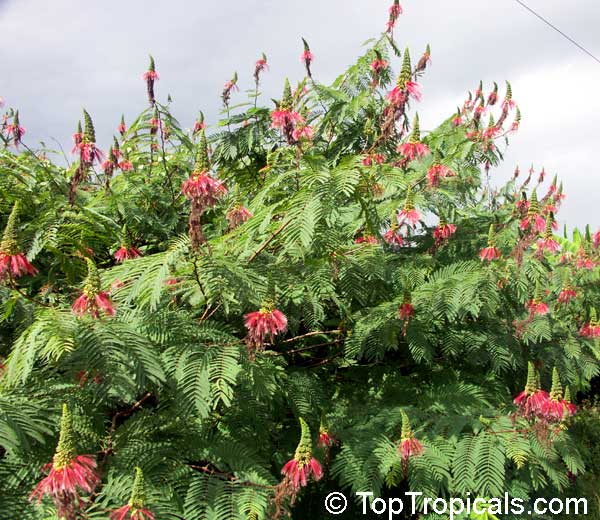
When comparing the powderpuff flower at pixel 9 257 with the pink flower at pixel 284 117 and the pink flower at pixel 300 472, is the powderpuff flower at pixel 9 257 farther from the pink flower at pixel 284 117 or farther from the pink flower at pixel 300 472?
the pink flower at pixel 284 117

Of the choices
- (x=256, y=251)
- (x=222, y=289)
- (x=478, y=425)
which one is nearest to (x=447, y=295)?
(x=478, y=425)

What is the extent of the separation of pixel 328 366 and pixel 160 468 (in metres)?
1.76

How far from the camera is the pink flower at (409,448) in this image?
2902mm

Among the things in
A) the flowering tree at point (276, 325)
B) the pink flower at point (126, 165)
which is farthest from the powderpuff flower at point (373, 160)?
the pink flower at point (126, 165)

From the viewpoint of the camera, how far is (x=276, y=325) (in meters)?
2.45

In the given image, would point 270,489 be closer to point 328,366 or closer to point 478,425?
point 478,425

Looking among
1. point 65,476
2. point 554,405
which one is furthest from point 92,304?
point 554,405

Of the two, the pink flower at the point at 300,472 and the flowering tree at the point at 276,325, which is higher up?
the flowering tree at the point at 276,325

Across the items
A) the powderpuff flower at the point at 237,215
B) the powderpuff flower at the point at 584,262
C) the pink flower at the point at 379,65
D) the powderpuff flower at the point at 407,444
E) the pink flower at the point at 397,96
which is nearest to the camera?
the powderpuff flower at the point at 407,444

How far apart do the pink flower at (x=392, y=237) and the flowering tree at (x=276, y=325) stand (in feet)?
0.04

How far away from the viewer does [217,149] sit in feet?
15.1

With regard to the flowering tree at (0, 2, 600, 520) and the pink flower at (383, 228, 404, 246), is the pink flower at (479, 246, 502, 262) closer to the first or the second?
the flowering tree at (0, 2, 600, 520)

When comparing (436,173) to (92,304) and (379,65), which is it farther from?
(92,304)

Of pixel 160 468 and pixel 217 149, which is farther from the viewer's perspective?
pixel 217 149
